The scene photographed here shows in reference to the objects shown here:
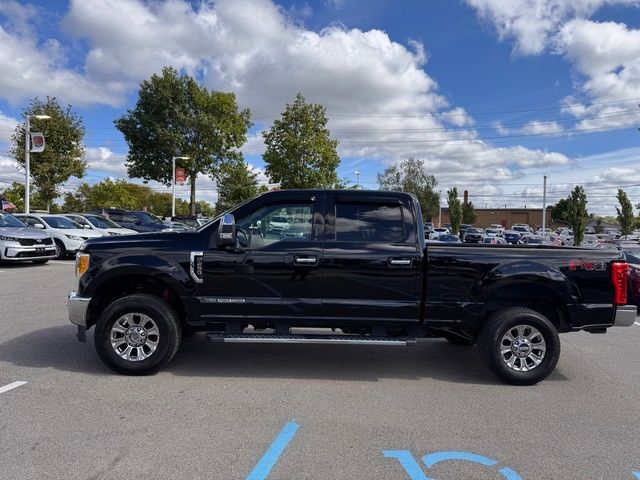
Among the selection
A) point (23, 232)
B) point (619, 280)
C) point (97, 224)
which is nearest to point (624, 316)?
point (619, 280)

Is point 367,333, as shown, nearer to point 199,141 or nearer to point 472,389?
point 472,389

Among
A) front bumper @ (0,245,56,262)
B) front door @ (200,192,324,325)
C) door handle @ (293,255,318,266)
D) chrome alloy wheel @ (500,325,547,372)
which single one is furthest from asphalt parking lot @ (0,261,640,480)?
front bumper @ (0,245,56,262)

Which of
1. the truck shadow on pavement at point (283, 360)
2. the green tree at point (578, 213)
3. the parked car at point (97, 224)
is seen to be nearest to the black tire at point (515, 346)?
the truck shadow on pavement at point (283, 360)

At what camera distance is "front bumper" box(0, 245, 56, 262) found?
14703 millimetres

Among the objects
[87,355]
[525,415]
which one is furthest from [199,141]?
[525,415]

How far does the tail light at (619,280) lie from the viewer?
18.1ft

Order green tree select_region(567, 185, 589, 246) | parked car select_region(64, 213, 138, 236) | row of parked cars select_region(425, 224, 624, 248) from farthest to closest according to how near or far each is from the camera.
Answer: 1. green tree select_region(567, 185, 589, 246)
2. row of parked cars select_region(425, 224, 624, 248)
3. parked car select_region(64, 213, 138, 236)

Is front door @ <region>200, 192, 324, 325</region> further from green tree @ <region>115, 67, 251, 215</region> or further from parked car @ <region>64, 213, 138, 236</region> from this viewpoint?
green tree @ <region>115, 67, 251, 215</region>

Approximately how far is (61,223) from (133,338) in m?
15.0

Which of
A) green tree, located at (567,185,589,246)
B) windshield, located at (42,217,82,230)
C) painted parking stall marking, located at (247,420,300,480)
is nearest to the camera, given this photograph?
painted parking stall marking, located at (247,420,300,480)

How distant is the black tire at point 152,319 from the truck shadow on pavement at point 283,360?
0.29 m

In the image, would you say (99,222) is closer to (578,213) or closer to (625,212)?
(578,213)

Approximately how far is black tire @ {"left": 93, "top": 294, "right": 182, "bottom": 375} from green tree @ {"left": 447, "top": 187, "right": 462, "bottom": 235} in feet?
193

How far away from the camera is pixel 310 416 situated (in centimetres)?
450
